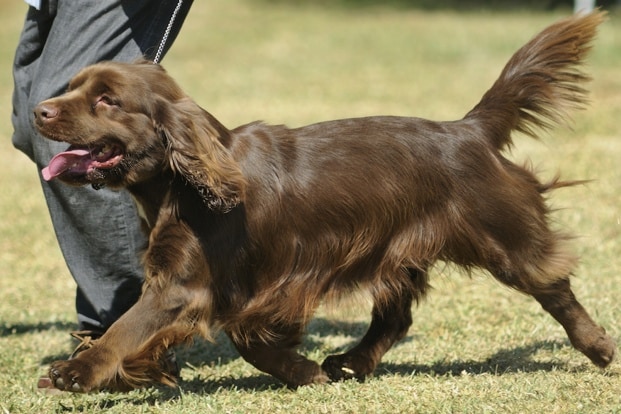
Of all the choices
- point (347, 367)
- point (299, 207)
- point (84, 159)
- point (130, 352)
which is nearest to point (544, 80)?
point (299, 207)

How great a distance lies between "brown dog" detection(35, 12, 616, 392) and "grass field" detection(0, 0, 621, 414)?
0.75 feet

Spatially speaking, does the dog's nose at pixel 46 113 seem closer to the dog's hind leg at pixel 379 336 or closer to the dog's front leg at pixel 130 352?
the dog's front leg at pixel 130 352

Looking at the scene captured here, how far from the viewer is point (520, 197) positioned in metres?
4.57

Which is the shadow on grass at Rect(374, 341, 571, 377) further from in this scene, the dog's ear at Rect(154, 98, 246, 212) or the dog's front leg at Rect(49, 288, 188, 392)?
the dog's ear at Rect(154, 98, 246, 212)

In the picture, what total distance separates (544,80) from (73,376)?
245cm

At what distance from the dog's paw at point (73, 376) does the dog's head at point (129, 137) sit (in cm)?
71

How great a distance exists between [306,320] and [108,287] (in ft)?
3.55

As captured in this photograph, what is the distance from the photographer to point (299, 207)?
172 inches

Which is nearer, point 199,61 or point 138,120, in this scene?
point 138,120

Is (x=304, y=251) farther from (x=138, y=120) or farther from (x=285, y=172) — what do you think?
(x=138, y=120)

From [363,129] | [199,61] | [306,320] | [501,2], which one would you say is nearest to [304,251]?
[306,320]

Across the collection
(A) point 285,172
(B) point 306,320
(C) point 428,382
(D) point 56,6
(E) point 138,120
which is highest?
(D) point 56,6

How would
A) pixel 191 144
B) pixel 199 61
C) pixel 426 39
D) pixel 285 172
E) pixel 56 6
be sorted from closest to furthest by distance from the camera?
pixel 191 144 → pixel 285 172 → pixel 56 6 → pixel 199 61 → pixel 426 39

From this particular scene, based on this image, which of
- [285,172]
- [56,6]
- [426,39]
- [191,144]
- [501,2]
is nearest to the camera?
[191,144]
